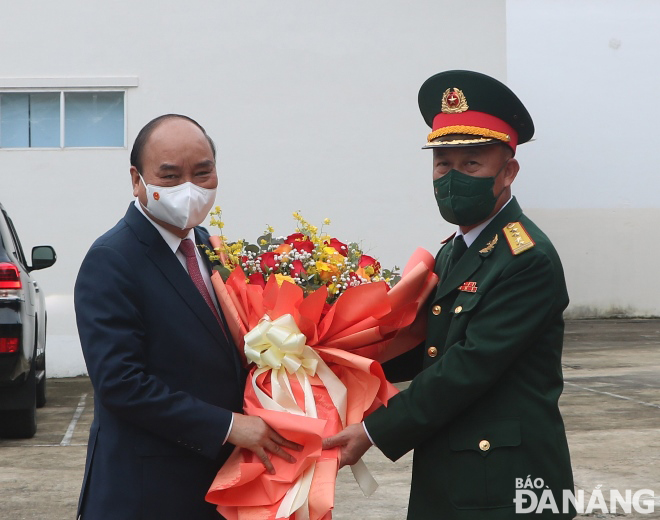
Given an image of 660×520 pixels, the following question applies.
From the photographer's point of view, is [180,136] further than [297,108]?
No

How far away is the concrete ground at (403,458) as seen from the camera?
581 cm

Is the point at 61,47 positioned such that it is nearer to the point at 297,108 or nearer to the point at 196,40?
the point at 196,40

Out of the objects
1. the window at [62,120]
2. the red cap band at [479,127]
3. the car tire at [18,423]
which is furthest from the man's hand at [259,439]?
the window at [62,120]

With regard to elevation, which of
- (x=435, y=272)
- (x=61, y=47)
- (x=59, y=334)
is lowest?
(x=59, y=334)

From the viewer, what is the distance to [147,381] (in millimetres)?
2770

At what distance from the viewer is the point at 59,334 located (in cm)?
1144

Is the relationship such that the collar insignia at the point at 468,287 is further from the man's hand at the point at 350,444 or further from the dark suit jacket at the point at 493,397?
the man's hand at the point at 350,444

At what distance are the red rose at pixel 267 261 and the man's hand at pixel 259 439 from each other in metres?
0.52

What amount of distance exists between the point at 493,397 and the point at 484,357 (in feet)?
0.50

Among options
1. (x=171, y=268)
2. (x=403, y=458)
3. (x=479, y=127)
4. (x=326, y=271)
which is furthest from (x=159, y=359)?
(x=403, y=458)

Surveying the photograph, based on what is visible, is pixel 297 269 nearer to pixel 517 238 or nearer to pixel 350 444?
pixel 350 444

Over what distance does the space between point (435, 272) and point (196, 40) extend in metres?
8.79

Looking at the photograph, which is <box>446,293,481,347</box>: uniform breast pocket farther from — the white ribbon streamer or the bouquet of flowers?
the white ribbon streamer

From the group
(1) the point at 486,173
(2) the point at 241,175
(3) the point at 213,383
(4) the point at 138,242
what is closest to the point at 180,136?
(4) the point at 138,242
